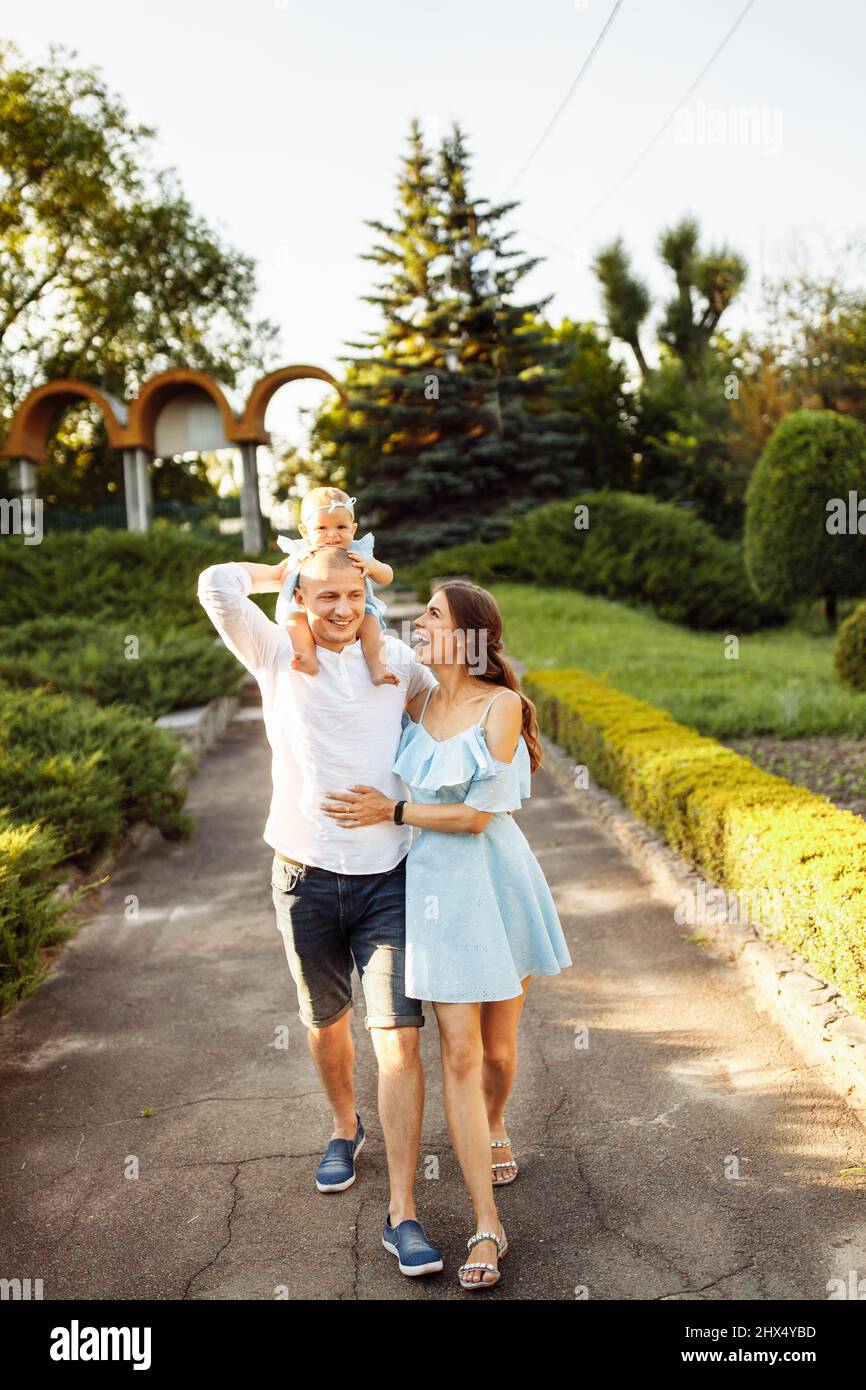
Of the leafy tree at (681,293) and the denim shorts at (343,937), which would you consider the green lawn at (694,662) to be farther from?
the leafy tree at (681,293)

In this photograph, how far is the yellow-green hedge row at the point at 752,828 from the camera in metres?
4.25

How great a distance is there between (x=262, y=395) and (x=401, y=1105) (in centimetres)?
1978

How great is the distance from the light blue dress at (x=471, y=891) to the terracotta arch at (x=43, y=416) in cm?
2032

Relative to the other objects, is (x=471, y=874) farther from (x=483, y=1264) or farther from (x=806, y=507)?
(x=806, y=507)

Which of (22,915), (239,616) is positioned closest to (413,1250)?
(239,616)

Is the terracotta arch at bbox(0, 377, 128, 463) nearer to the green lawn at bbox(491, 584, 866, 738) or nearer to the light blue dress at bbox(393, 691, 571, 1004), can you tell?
the green lawn at bbox(491, 584, 866, 738)

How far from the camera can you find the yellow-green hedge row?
425 cm

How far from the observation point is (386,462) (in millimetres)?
27938

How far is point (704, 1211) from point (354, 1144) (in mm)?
1060

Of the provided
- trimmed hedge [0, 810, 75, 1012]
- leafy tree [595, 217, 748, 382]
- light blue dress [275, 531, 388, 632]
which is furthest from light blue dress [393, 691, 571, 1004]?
leafy tree [595, 217, 748, 382]

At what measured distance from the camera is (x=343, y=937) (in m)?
3.28

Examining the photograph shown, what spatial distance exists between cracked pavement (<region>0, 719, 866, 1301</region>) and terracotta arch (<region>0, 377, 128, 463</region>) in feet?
59.2

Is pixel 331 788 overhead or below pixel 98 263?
below

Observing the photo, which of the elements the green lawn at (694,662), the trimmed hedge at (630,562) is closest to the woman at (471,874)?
the green lawn at (694,662)
